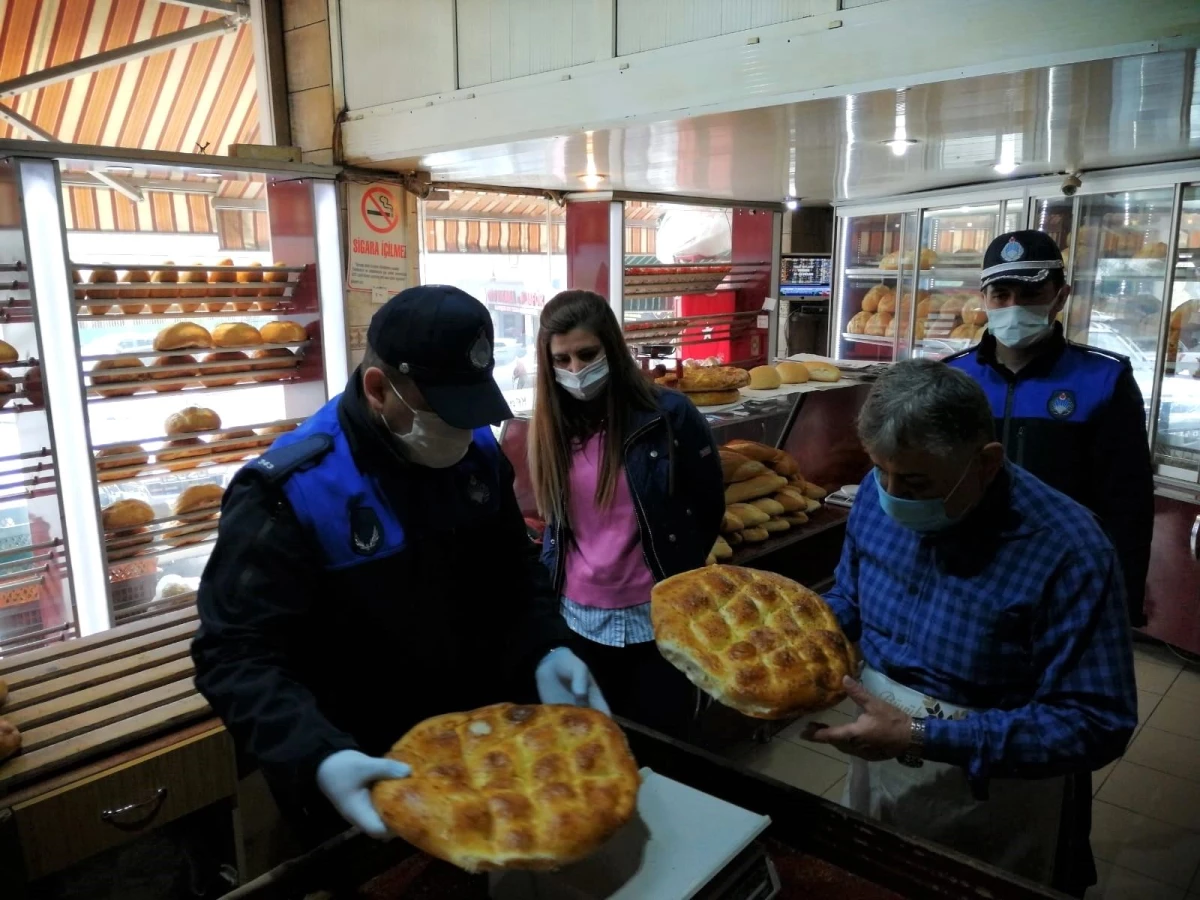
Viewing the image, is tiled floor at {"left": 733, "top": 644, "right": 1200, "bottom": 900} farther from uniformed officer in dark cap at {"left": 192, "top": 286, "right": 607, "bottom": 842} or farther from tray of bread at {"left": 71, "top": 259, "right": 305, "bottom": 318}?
tray of bread at {"left": 71, "top": 259, "right": 305, "bottom": 318}

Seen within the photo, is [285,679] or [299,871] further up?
[285,679]

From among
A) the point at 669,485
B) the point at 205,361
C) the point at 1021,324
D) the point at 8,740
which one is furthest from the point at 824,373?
the point at 8,740

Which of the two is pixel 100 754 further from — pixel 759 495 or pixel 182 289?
pixel 759 495

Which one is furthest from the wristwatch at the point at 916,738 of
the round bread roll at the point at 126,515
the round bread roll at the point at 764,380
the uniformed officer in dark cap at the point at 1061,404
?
the round bread roll at the point at 126,515

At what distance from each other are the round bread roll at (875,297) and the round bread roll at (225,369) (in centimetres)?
483

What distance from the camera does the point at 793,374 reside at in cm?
374

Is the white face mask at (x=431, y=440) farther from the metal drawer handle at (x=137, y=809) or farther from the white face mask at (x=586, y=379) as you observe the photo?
the metal drawer handle at (x=137, y=809)

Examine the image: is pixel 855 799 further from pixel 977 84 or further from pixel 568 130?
pixel 568 130

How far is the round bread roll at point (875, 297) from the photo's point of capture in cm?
655

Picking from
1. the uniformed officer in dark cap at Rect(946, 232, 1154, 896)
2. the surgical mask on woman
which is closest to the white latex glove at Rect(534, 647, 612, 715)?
the surgical mask on woman

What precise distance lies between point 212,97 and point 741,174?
3.23 metres

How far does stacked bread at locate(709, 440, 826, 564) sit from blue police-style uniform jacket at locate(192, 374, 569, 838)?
1451 mm

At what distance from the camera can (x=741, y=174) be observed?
15.3 ft

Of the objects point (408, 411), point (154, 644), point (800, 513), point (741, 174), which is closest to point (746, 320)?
point (741, 174)
